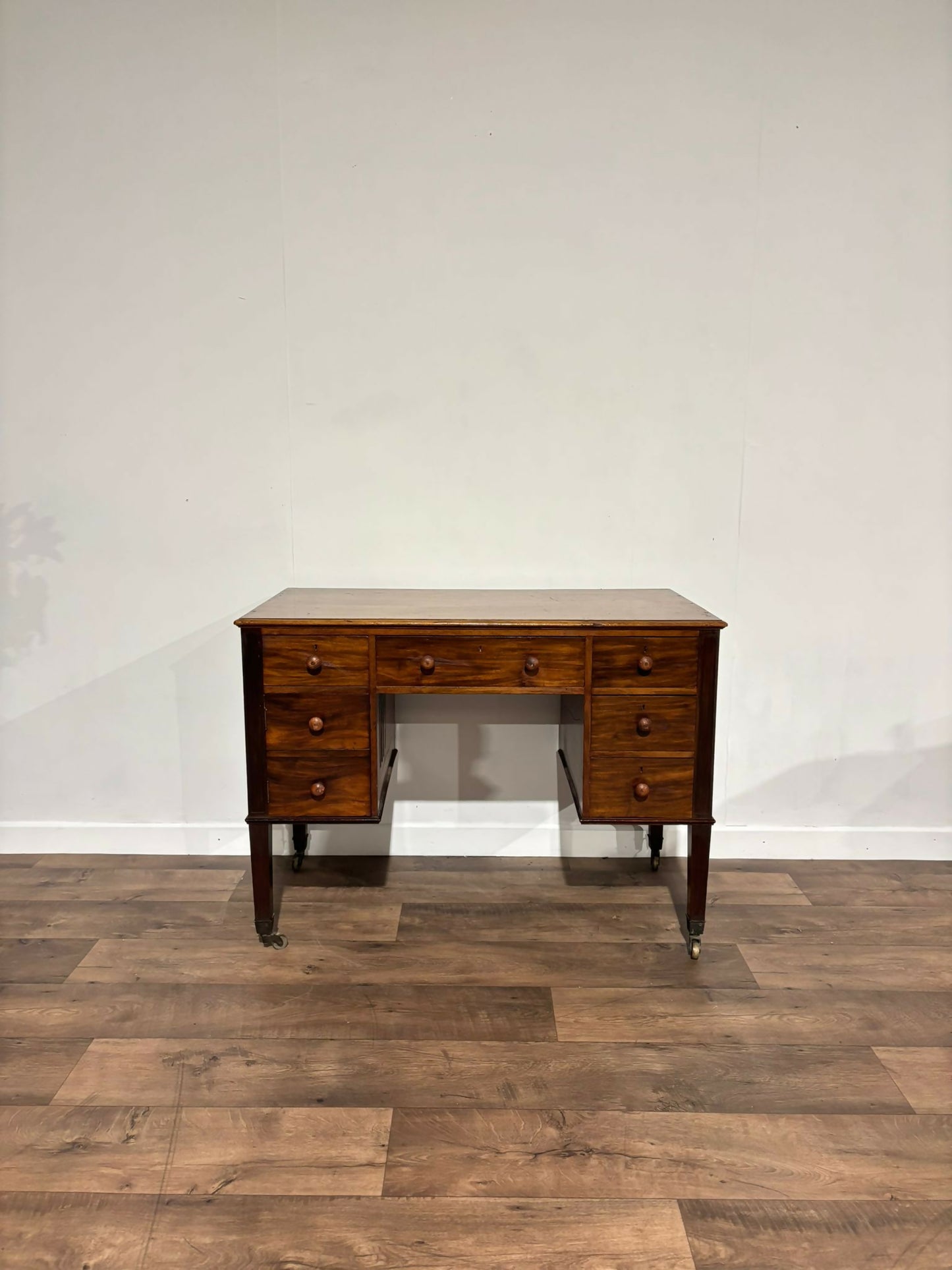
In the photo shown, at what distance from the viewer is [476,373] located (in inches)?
90.9

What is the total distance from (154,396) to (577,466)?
1181mm

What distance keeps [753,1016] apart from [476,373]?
1697mm

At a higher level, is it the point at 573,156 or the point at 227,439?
the point at 573,156

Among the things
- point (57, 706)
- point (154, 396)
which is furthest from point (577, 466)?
point (57, 706)

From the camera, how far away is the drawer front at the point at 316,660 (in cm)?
187

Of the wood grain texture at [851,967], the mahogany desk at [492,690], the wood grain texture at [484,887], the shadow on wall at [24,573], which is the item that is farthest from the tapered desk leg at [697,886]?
the shadow on wall at [24,573]

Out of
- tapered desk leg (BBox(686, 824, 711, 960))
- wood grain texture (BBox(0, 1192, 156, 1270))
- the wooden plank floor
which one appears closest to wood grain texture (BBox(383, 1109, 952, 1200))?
the wooden plank floor

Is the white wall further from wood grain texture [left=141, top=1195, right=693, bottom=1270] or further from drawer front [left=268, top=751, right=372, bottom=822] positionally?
wood grain texture [left=141, top=1195, right=693, bottom=1270]

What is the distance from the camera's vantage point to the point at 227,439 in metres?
2.34

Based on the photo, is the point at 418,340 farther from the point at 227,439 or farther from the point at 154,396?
the point at 154,396

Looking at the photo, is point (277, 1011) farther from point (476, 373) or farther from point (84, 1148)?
point (476, 373)

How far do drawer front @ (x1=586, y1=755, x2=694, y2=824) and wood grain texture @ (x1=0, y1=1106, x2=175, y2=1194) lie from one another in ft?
3.42

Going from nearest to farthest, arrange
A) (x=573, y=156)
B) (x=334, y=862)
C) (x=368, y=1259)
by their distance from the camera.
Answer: (x=368, y=1259) → (x=573, y=156) → (x=334, y=862)

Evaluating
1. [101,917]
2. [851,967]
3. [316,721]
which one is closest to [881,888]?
[851,967]
